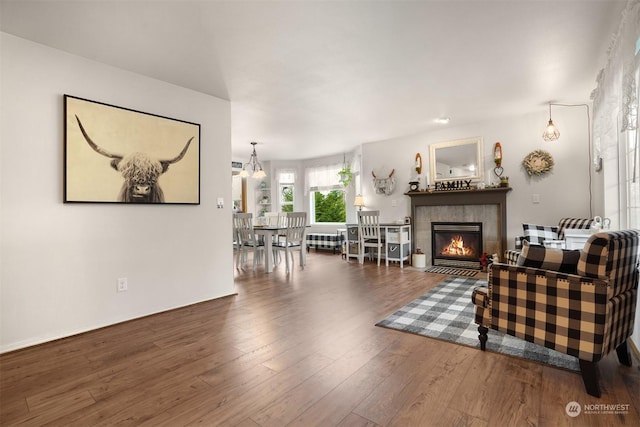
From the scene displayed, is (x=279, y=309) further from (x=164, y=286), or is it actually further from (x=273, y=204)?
(x=273, y=204)

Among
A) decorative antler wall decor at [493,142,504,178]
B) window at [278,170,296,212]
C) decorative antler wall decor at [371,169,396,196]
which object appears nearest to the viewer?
decorative antler wall decor at [493,142,504,178]

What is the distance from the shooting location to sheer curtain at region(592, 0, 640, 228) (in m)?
1.87

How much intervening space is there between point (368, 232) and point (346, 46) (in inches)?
152

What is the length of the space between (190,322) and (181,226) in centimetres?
108

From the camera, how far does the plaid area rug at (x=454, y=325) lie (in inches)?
84.0

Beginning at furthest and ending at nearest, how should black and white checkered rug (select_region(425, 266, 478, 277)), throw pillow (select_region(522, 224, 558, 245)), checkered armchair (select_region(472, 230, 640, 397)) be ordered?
A: black and white checkered rug (select_region(425, 266, 478, 277)) → throw pillow (select_region(522, 224, 558, 245)) → checkered armchair (select_region(472, 230, 640, 397))

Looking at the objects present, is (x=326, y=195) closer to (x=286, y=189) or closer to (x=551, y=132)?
(x=286, y=189)

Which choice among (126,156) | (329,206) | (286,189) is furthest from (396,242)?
(126,156)

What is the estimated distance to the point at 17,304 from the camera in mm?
2404

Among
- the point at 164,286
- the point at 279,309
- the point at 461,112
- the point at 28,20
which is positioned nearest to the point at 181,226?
the point at 164,286

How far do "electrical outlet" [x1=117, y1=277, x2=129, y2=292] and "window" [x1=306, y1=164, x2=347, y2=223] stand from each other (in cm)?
577

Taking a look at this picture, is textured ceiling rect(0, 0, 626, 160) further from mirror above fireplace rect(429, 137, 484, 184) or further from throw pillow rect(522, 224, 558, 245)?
throw pillow rect(522, 224, 558, 245)

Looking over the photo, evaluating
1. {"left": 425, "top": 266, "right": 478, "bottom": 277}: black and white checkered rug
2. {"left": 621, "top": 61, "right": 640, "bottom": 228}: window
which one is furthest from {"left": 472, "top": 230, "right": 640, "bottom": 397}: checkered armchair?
{"left": 425, "top": 266, "right": 478, "bottom": 277}: black and white checkered rug
